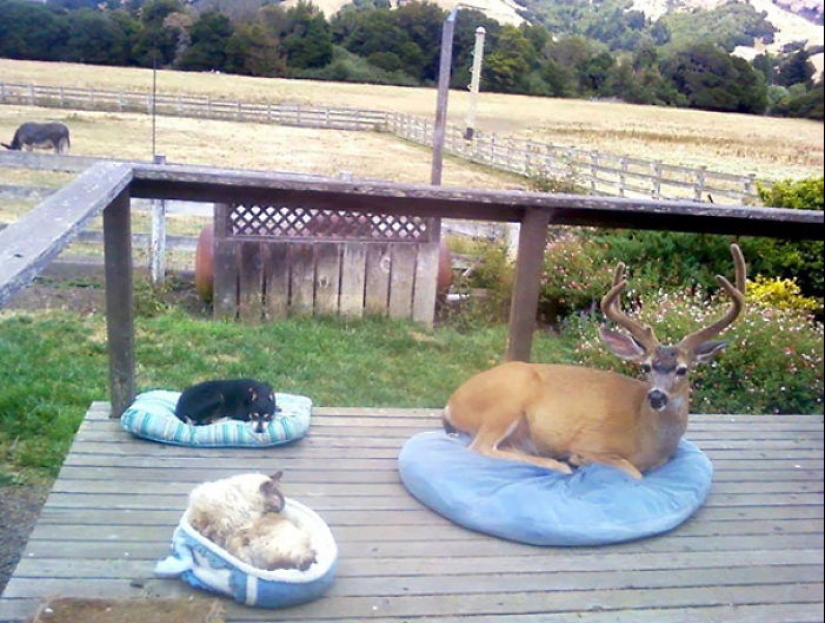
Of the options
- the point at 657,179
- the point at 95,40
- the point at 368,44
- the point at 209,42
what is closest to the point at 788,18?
the point at 368,44

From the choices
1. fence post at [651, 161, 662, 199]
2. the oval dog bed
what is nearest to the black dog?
the oval dog bed

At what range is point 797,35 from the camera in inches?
26.4

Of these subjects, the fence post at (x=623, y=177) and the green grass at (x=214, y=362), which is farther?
the fence post at (x=623, y=177)

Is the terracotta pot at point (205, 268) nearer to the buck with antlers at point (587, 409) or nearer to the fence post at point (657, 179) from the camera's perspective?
the buck with antlers at point (587, 409)

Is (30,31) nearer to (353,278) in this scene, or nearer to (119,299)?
(119,299)

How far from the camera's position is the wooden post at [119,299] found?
134 inches

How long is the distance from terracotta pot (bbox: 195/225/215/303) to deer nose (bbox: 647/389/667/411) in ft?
14.5

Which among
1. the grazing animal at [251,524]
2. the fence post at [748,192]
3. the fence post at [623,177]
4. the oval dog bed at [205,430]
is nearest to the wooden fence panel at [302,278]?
the fence post at [623,177]

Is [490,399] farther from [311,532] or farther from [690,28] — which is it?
[690,28]

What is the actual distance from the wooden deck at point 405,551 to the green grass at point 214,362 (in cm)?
140

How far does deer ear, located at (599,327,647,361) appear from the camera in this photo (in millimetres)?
3334

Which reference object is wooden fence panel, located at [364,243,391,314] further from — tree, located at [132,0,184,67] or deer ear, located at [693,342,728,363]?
deer ear, located at [693,342,728,363]

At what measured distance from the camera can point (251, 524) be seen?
8.16ft

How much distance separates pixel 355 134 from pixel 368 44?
3433 millimetres
